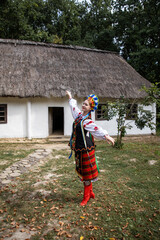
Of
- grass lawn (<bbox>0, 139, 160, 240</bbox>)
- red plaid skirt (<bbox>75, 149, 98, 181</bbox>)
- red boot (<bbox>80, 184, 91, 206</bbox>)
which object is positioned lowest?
grass lawn (<bbox>0, 139, 160, 240</bbox>)

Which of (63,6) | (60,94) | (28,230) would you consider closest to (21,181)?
(28,230)

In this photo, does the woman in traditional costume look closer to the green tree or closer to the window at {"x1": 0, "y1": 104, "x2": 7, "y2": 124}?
the window at {"x1": 0, "y1": 104, "x2": 7, "y2": 124}

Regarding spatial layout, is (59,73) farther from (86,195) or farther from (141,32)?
(141,32)

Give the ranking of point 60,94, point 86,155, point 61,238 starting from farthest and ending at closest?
point 60,94 → point 86,155 → point 61,238

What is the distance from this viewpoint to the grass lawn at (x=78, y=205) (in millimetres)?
2594

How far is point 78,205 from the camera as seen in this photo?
3.24 m

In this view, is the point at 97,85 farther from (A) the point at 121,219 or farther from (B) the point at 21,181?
(A) the point at 121,219

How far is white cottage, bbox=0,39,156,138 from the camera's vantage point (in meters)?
9.27

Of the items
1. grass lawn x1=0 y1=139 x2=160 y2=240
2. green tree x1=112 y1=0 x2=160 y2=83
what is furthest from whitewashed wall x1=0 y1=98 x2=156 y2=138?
green tree x1=112 y1=0 x2=160 y2=83

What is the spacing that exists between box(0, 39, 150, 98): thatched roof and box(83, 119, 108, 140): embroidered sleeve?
257 inches

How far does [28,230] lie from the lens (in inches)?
102

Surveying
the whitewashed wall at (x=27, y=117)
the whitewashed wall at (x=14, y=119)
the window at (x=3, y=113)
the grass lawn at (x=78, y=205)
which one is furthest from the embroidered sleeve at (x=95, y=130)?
the window at (x=3, y=113)

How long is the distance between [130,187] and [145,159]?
2242 mm

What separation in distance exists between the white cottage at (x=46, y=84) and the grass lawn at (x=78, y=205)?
15.8 ft
